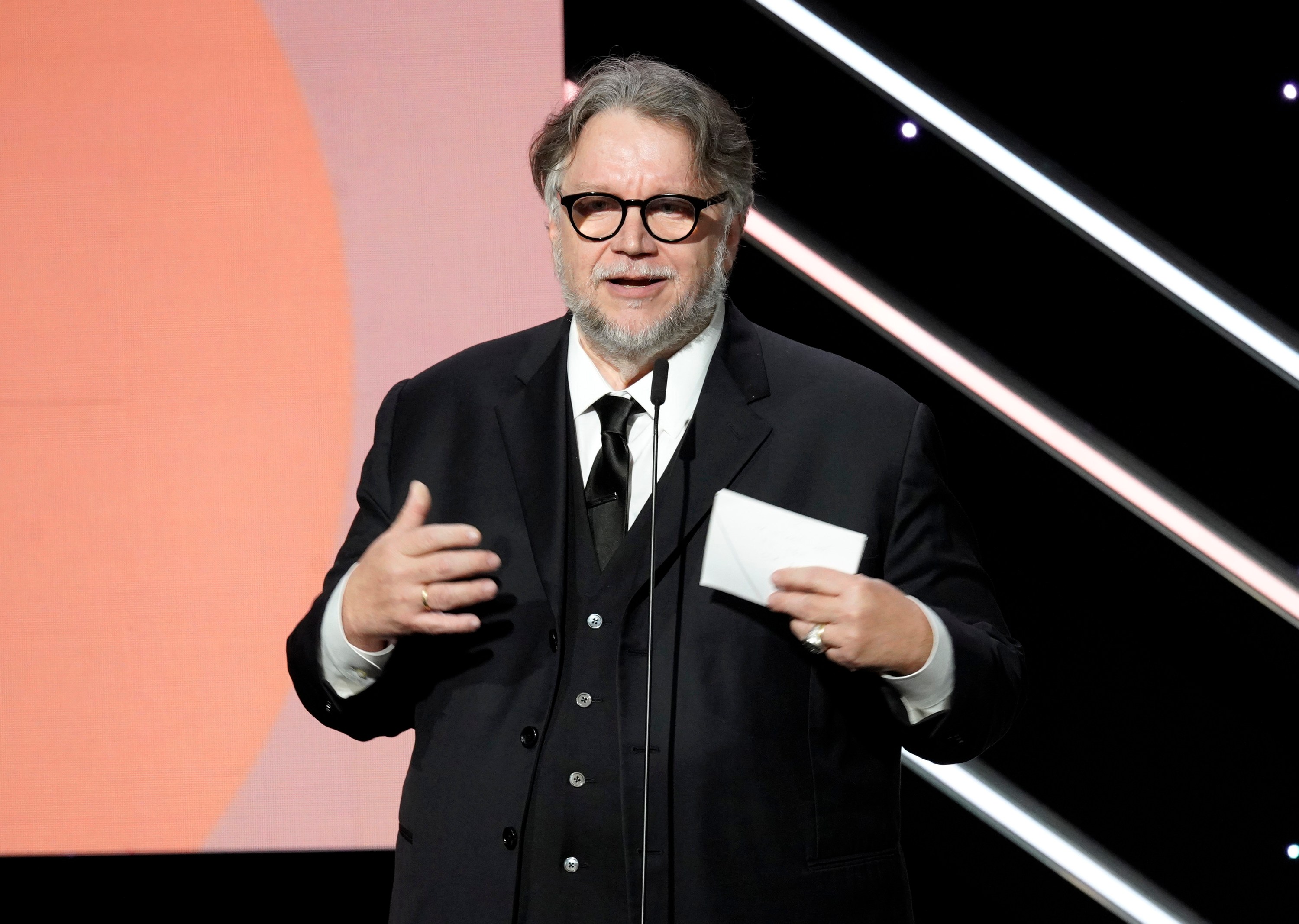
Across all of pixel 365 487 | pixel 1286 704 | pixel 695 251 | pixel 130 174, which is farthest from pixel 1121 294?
pixel 130 174

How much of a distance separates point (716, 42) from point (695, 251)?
104 cm

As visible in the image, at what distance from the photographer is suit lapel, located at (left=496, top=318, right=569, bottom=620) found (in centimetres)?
140

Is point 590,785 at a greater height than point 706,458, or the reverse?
point 706,458

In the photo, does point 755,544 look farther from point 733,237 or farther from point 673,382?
point 733,237

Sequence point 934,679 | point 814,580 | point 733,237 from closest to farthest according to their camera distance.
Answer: point 814,580, point 934,679, point 733,237

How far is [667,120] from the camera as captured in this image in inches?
59.9

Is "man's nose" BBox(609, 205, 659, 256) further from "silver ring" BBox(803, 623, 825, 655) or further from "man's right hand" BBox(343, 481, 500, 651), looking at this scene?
"silver ring" BBox(803, 623, 825, 655)

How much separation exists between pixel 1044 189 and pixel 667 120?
1163 millimetres

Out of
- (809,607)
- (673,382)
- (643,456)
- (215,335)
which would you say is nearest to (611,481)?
(643,456)

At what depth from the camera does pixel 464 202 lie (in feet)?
7.43

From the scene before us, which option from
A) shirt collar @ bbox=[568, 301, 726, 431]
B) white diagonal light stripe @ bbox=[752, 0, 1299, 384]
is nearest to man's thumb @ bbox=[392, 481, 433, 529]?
shirt collar @ bbox=[568, 301, 726, 431]

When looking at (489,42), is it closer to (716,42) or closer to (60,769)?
(716,42)

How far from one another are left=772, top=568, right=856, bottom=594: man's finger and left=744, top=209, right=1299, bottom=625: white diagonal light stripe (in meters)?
1.27

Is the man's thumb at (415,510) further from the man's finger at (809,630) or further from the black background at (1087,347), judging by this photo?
the black background at (1087,347)
